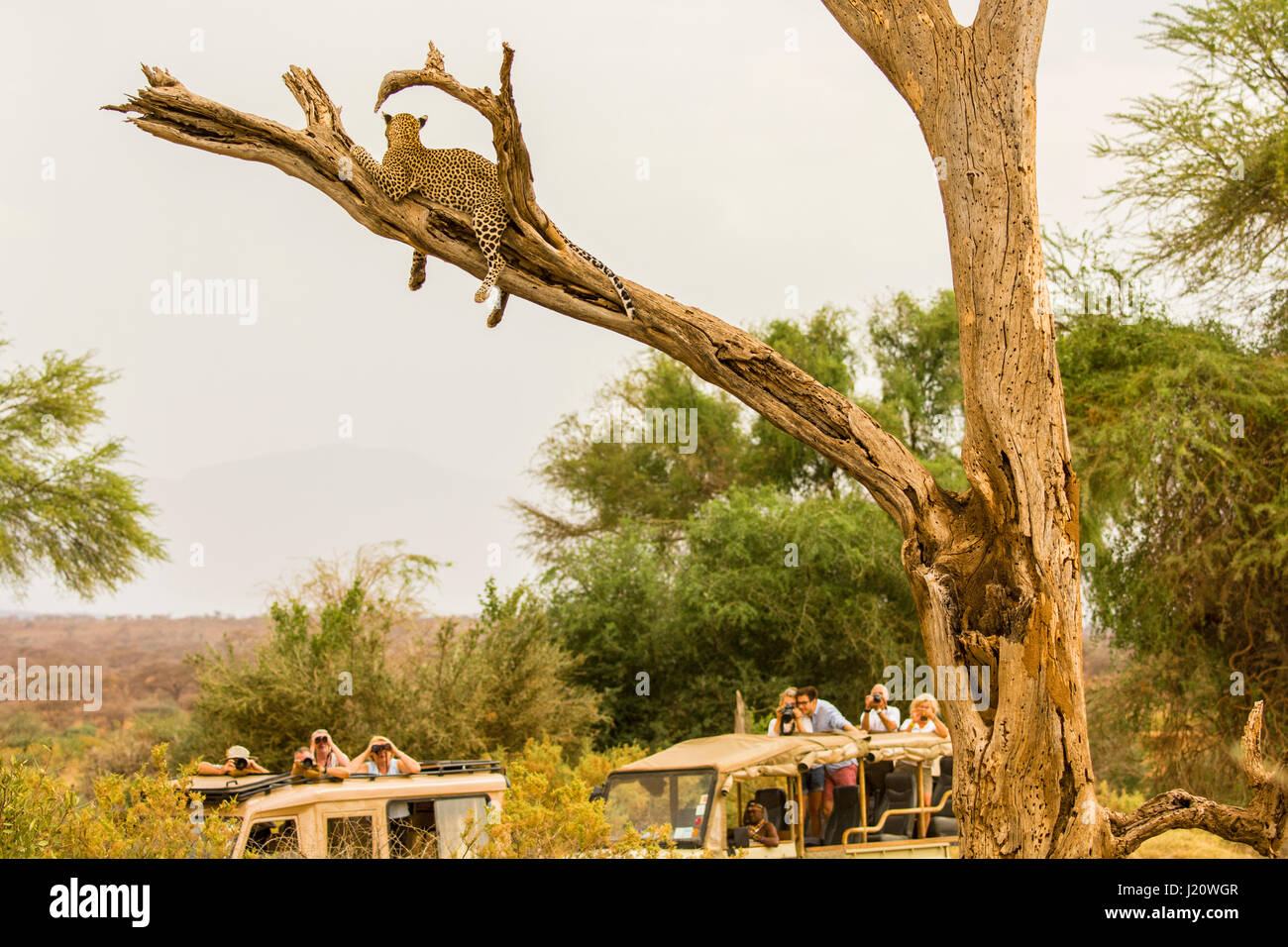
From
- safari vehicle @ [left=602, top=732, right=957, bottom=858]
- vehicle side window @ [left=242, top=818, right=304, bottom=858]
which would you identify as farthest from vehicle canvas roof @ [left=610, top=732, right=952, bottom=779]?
vehicle side window @ [left=242, top=818, right=304, bottom=858]

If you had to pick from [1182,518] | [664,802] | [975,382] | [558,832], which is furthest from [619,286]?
[1182,518]

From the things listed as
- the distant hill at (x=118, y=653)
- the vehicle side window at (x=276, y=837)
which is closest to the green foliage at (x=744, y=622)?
the distant hill at (x=118, y=653)

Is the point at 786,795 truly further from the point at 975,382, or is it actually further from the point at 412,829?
the point at 975,382

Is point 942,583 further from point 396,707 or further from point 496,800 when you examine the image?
point 396,707

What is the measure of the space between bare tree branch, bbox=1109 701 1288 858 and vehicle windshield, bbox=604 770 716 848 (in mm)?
3336

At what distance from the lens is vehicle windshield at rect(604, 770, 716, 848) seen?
7.54m

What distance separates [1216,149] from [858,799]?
10693 millimetres

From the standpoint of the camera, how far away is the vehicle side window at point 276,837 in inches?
250

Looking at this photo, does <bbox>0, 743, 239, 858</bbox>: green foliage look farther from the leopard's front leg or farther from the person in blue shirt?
the person in blue shirt

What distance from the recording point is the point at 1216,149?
14766 mm

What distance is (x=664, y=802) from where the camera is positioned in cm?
777

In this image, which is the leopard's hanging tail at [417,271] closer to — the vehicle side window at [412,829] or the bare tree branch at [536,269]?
the bare tree branch at [536,269]

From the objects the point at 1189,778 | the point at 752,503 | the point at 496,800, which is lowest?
the point at 1189,778
